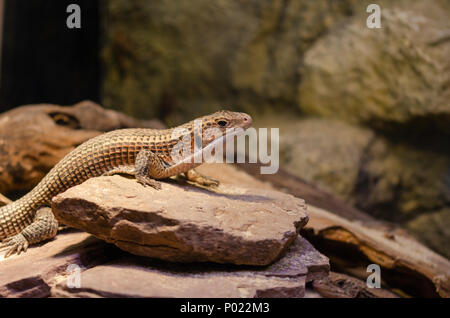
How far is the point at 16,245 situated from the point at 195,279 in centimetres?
172

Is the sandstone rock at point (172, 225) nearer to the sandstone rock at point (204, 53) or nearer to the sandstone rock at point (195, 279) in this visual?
the sandstone rock at point (195, 279)

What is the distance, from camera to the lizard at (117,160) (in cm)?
366

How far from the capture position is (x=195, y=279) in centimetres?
302

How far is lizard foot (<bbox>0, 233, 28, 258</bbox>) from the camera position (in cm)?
359

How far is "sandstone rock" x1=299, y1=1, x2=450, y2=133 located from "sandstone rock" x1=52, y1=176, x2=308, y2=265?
17.1 feet

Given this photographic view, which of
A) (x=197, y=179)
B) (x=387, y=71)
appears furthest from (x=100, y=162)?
(x=387, y=71)

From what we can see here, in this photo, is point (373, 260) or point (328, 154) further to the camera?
point (328, 154)

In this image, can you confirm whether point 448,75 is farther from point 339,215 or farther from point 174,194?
point 174,194

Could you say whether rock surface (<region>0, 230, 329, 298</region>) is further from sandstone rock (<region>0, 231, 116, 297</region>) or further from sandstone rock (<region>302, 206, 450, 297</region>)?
sandstone rock (<region>302, 206, 450, 297</region>)

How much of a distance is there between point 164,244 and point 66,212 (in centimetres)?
79

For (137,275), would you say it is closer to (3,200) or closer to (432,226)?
(3,200)

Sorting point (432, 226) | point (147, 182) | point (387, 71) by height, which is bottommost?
point (432, 226)

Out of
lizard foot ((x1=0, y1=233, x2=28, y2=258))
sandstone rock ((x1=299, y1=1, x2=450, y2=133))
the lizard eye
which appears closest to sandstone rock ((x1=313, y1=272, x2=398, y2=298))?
the lizard eye

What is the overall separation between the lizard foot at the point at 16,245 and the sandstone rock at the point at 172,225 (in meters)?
0.73
